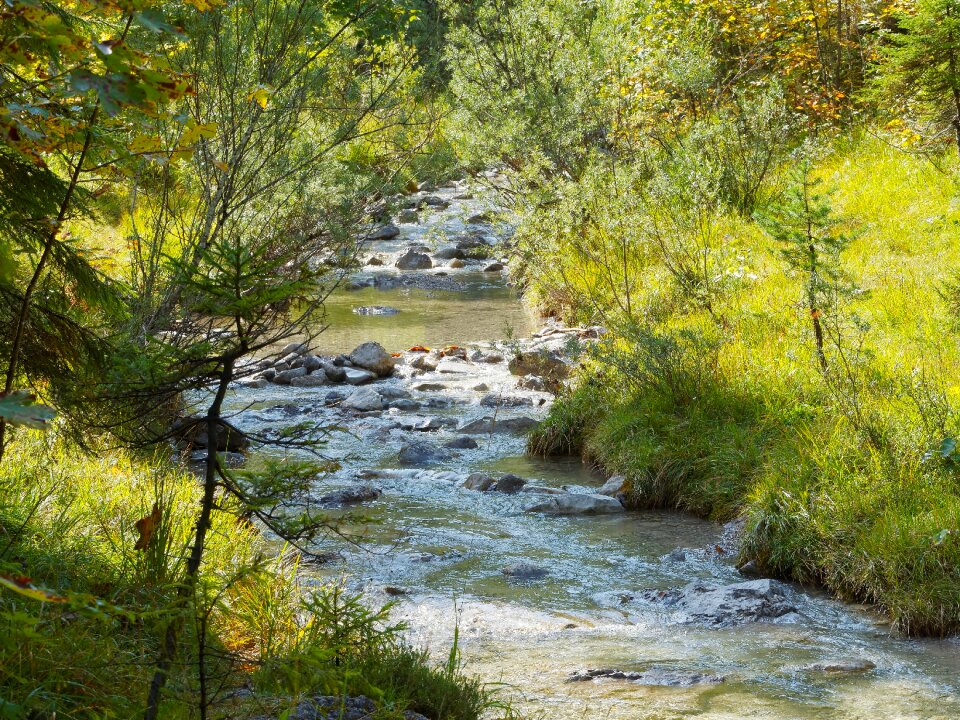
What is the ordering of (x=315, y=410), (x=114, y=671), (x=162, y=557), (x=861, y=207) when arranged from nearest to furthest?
(x=114, y=671)
(x=162, y=557)
(x=315, y=410)
(x=861, y=207)

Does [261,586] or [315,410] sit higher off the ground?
[315,410]

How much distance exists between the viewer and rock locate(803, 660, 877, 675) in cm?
446

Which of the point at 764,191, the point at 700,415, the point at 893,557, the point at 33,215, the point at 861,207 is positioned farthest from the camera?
the point at 764,191

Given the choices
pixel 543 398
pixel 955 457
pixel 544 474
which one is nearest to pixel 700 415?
pixel 544 474

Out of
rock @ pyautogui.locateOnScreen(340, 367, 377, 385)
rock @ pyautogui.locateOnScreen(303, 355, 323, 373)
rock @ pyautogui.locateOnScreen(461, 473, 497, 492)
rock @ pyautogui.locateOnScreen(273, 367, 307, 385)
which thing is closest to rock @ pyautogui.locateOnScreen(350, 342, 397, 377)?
rock @ pyautogui.locateOnScreen(340, 367, 377, 385)

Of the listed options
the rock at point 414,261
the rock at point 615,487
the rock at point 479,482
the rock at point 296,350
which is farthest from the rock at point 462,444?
the rock at point 414,261

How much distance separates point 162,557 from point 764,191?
1004 centimetres

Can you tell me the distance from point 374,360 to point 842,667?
7897mm

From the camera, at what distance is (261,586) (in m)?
4.23

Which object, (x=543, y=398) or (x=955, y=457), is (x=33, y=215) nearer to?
(x=955, y=457)

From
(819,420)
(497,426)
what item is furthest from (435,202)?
(819,420)

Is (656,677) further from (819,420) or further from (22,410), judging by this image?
(22,410)

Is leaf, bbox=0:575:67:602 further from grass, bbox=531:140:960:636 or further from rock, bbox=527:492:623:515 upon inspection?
rock, bbox=527:492:623:515

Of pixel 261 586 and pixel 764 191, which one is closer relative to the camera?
pixel 261 586
